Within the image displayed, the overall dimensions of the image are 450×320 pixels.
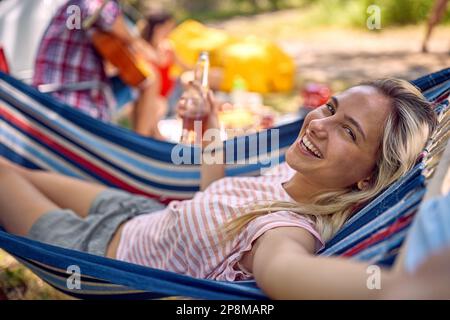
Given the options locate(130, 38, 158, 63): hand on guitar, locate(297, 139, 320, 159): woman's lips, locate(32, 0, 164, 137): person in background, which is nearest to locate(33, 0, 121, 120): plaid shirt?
locate(32, 0, 164, 137): person in background

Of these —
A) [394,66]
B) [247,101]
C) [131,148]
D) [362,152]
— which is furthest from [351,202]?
[394,66]

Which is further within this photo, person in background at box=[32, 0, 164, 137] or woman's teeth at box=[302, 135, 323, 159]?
person in background at box=[32, 0, 164, 137]

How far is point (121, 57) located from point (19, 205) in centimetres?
151

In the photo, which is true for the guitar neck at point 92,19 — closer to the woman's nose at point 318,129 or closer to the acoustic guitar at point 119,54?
the acoustic guitar at point 119,54

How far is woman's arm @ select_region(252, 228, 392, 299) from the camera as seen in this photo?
1.02m

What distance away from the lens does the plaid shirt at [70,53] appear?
9.98 feet

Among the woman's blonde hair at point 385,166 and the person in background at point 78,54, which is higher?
the person in background at point 78,54

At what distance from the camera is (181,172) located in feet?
7.48

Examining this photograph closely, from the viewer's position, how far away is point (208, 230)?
5.04ft

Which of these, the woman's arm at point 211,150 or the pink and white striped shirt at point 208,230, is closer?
the pink and white striped shirt at point 208,230

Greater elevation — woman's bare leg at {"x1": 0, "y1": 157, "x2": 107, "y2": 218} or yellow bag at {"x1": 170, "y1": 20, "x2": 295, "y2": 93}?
yellow bag at {"x1": 170, "y1": 20, "x2": 295, "y2": 93}

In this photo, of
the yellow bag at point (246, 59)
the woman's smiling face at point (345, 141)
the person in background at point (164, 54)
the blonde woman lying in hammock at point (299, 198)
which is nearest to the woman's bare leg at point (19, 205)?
the blonde woman lying in hammock at point (299, 198)

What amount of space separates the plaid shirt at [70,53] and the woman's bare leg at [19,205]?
1.15 meters

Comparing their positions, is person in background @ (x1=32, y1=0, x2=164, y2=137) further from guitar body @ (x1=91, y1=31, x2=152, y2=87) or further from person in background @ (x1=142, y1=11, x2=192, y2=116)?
person in background @ (x1=142, y1=11, x2=192, y2=116)
